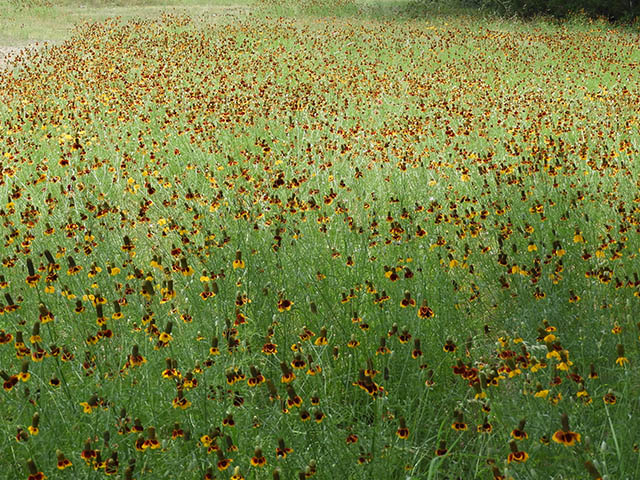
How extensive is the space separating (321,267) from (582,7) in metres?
17.7

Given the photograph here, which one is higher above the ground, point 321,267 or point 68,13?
point 68,13

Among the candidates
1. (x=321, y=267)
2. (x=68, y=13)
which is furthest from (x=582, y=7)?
(x=321, y=267)

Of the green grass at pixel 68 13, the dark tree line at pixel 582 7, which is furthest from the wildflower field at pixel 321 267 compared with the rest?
the dark tree line at pixel 582 7

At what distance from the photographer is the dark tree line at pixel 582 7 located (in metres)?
18.4

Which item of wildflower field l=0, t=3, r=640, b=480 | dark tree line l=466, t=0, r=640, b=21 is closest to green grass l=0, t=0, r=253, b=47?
wildflower field l=0, t=3, r=640, b=480

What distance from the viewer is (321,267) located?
154 inches

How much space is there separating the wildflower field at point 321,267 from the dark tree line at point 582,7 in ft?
23.2

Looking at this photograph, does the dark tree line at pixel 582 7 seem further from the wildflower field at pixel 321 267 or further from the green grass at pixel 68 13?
the green grass at pixel 68 13

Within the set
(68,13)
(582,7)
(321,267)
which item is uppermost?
(68,13)

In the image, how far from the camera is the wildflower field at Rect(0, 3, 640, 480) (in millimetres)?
2322

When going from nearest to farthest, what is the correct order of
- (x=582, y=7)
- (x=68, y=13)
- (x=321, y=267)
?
(x=321, y=267)
(x=582, y=7)
(x=68, y=13)

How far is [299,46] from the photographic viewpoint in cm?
1373

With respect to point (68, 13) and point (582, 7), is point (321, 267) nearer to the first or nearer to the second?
point (582, 7)

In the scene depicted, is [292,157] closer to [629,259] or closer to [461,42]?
[629,259]
